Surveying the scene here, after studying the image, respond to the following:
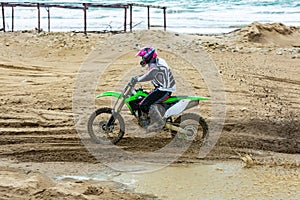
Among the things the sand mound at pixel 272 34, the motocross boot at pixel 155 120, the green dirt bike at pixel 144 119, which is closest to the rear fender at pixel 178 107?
the green dirt bike at pixel 144 119

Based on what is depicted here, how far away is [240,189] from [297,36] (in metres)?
16.1

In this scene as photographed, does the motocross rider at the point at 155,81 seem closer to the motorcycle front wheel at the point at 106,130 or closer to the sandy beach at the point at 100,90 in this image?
the motorcycle front wheel at the point at 106,130

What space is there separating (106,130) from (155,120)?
0.73m

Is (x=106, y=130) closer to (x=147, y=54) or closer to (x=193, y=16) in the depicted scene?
(x=147, y=54)

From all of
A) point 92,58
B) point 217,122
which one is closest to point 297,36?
point 92,58

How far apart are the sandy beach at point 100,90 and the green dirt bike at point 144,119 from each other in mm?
230

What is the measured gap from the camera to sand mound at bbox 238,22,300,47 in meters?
19.1

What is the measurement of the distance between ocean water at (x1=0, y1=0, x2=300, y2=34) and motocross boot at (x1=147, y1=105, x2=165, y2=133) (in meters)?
19.6

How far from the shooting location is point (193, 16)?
3469cm

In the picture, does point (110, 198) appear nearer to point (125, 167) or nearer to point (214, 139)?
point (125, 167)

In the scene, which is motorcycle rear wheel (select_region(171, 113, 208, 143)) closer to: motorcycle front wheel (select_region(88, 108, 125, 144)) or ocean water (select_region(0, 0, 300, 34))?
motorcycle front wheel (select_region(88, 108, 125, 144))

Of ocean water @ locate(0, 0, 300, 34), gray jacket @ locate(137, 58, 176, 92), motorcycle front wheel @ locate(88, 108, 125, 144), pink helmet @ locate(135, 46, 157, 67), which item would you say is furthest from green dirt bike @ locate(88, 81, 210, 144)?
ocean water @ locate(0, 0, 300, 34)

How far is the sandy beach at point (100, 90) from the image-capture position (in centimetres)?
628

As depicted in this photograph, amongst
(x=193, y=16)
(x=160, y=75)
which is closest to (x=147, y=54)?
(x=160, y=75)
